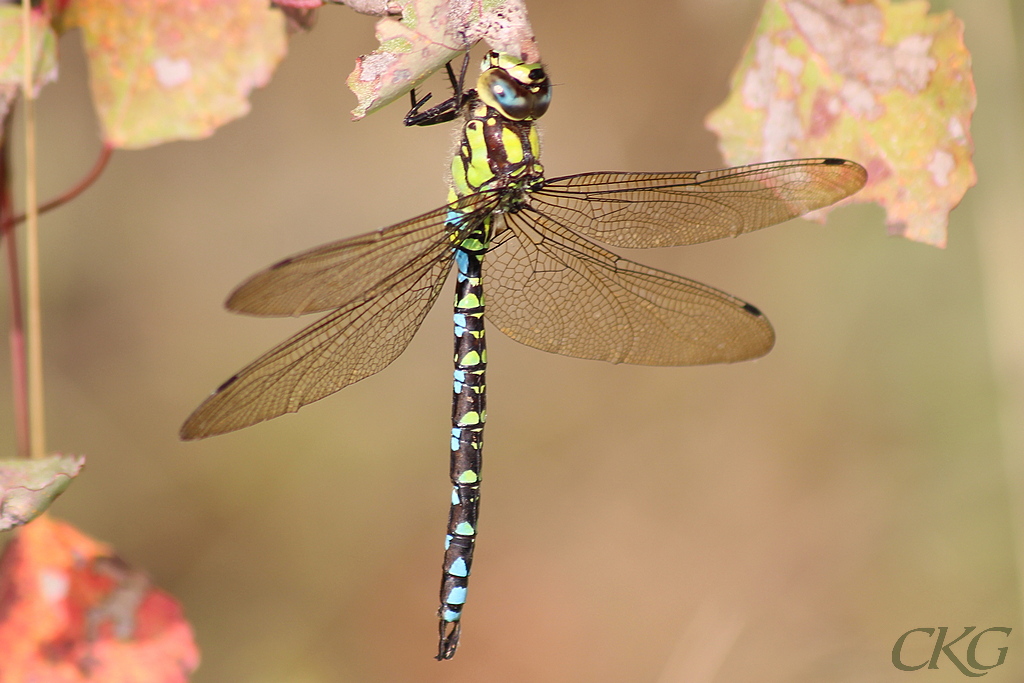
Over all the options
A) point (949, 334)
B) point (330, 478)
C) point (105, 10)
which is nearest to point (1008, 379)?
point (949, 334)

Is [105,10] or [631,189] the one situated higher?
[631,189]

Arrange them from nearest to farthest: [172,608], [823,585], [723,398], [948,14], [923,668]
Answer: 1. [948,14]
2. [172,608]
3. [923,668]
4. [823,585]
5. [723,398]

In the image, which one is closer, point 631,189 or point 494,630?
Result: point 631,189

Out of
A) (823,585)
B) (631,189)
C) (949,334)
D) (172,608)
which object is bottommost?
(172,608)

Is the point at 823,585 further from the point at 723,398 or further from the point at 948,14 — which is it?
the point at 948,14

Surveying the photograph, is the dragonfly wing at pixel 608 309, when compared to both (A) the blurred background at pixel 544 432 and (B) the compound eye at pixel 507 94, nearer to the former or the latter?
(B) the compound eye at pixel 507 94

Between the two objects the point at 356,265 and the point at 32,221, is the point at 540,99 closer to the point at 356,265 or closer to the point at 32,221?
the point at 356,265

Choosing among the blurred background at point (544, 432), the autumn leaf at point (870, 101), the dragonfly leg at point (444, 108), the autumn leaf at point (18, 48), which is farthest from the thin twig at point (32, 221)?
the blurred background at point (544, 432)
